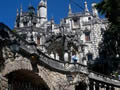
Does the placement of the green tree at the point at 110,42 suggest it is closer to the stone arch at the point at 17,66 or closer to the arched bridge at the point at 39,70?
the arched bridge at the point at 39,70

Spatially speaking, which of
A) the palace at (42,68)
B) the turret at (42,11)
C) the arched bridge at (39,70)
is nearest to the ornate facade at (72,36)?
the palace at (42,68)

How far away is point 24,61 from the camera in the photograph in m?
16.0

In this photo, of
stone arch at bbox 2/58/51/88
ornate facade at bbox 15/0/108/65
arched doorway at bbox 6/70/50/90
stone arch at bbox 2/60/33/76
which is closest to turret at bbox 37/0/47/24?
ornate facade at bbox 15/0/108/65

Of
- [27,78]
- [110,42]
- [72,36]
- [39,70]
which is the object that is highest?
[72,36]

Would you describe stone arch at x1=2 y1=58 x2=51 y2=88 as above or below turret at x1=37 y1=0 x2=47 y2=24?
below

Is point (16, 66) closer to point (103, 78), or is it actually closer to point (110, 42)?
point (103, 78)

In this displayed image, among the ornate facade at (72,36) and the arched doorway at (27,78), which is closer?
the arched doorway at (27,78)

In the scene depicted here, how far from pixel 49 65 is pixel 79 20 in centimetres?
2677

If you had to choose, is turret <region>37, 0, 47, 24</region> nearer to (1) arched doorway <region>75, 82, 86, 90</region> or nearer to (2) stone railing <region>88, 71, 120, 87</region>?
(2) stone railing <region>88, 71, 120, 87</region>

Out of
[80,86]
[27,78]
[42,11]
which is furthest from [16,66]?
[42,11]

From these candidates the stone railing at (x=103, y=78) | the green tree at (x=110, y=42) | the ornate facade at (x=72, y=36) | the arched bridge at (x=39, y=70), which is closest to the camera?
the green tree at (x=110, y=42)

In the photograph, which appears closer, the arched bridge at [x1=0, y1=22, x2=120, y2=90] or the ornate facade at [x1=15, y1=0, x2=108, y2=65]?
the arched bridge at [x1=0, y1=22, x2=120, y2=90]

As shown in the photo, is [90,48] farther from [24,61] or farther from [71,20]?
[24,61]

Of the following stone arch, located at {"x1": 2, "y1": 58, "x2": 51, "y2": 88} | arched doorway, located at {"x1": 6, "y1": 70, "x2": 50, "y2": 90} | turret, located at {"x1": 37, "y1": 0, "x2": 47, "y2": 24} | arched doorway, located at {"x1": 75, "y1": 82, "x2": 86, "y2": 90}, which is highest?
turret, located at {"x1": 37, "y1": 0, "x2": 47, "y2": 24}
